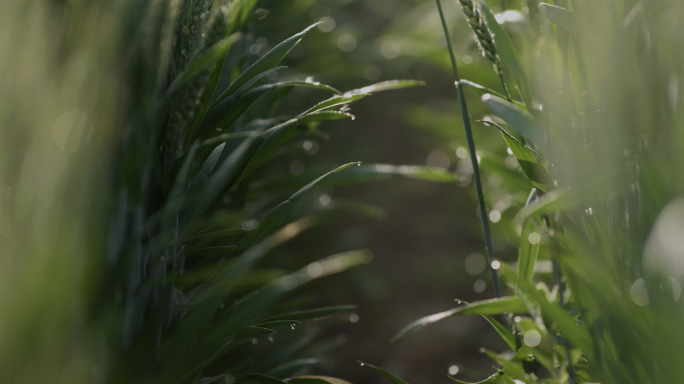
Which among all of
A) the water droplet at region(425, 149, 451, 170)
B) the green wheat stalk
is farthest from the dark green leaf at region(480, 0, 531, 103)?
the water droplet at region(425, 149, 451, 170)

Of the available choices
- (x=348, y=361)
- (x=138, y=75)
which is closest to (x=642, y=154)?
(x=138, y=75)

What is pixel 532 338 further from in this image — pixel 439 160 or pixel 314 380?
pixel 439 160

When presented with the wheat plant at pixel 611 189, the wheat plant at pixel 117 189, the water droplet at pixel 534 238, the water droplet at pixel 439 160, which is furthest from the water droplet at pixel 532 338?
the water droplet at pixel 439 160

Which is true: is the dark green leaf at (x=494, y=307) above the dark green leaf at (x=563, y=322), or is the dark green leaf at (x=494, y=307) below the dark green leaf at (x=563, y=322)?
below

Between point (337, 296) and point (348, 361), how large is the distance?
0.89ft

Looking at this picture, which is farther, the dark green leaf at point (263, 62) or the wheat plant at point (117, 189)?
the dark green leaf at point (263, 62)

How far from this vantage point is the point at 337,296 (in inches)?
71.5

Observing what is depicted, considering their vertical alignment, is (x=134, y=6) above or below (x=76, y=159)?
above

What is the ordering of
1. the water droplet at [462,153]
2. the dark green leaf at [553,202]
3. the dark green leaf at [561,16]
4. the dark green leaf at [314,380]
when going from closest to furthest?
the dark green leaf at [553,202] → the dark green leaf at [561,16] → the dark green leaf at [314,380] → the water droplet at [462,153]

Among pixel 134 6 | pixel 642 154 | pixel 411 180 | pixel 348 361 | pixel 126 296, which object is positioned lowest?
pixel 348 361

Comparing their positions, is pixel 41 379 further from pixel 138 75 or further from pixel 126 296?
pixel 138 75

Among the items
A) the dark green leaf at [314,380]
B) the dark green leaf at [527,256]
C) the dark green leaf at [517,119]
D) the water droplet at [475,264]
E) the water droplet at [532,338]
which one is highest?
the dark green leaf at [517,119]

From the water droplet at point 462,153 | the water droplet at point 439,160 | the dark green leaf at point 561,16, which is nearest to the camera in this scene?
the dark green leaf at point 561,16

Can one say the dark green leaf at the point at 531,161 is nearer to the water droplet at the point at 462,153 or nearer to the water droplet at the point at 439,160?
the water droplet at the point at 462,153
